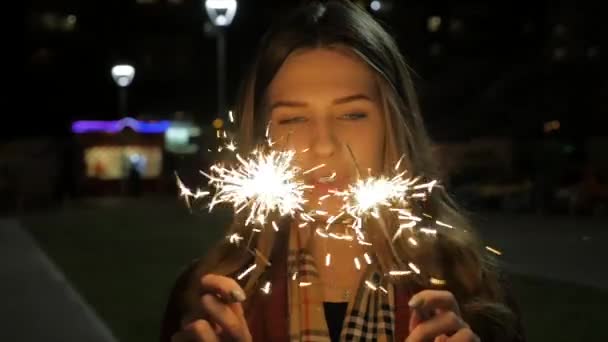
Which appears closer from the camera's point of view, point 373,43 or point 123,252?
point 373,43

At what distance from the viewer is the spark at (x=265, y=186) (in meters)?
2.16

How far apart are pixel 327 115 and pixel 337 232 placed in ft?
0.86

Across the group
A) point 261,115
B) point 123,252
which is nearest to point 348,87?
point 261,115

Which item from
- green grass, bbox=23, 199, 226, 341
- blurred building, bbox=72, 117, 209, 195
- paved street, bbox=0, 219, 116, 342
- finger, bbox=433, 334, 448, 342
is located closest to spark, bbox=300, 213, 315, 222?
finger, bbox=433, 334, 448, 342

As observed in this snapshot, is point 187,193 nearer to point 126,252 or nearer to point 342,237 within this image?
point 342,237

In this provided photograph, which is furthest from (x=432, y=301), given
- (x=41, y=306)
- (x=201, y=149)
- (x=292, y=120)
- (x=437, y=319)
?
(x=201, y=149)

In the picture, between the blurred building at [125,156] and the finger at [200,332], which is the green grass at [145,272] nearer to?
the finger at [200,332]

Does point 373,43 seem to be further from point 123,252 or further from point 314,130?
point 123,252

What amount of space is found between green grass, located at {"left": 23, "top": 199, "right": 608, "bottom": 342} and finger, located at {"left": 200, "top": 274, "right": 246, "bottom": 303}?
120cm

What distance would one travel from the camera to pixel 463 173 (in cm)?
3322

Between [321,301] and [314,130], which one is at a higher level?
[314,130]

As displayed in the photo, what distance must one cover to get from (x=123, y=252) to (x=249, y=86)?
659 inches

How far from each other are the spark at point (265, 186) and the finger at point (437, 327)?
0.37 m

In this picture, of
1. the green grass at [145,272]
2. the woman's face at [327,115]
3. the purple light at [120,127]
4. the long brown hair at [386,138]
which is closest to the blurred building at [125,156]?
the purple light at [120,127]
